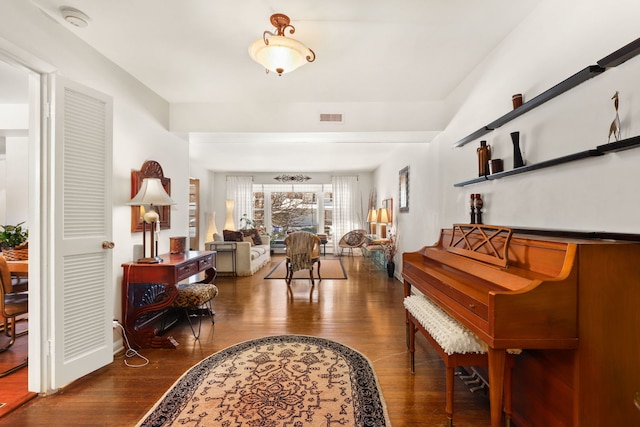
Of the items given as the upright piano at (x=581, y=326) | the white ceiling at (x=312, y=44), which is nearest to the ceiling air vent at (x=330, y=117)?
the white ceiling at (x=312, y=44)

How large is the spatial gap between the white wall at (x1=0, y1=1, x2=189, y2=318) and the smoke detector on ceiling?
15 cm

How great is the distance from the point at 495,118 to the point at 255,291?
13.1 ft

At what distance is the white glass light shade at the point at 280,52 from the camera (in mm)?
2025

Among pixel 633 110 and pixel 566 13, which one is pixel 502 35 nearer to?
pixel 566 13

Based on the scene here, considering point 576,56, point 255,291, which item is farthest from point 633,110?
point 255,291

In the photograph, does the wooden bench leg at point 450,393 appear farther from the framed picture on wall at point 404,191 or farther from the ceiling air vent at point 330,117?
the framed picture on wall at point 404,191

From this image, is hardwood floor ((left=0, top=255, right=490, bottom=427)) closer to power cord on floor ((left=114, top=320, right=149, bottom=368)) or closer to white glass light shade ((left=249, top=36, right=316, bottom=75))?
power cord on floor ((left=114, top=320, right=149, bottom=368))

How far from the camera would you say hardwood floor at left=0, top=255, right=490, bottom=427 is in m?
1.88

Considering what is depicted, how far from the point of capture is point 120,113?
282 centimetres

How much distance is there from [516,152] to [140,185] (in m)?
3.27

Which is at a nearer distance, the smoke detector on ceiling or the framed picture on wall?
the smoke detector on ceiling

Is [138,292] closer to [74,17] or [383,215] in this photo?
[74,17]

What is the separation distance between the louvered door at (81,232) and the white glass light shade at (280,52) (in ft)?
4.49

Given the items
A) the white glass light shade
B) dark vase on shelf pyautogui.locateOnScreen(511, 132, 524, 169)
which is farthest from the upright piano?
the white glass light shade
